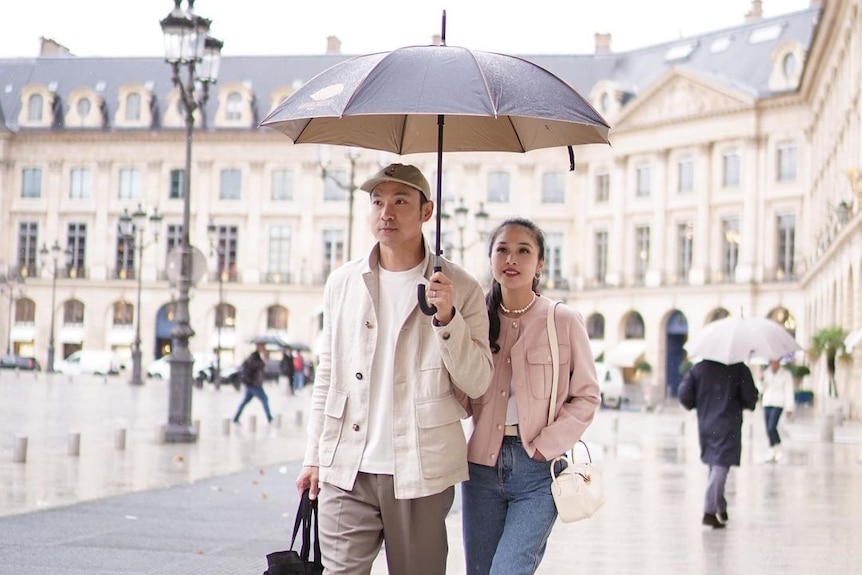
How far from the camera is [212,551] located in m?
9.02

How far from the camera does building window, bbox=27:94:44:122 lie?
74188 millimetres

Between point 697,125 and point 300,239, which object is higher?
point 697,125

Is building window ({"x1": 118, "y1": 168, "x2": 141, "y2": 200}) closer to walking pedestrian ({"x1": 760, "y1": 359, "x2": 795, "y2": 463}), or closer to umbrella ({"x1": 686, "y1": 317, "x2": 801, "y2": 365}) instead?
walking pedestrian ({"x1": 760, "y1": 359, "x2": 795, "y2": 463})

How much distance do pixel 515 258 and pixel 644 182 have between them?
60.2m

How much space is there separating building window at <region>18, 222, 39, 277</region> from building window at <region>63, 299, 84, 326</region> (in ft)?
9.06

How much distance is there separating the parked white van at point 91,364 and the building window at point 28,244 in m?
10.2

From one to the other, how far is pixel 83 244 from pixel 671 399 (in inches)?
1269

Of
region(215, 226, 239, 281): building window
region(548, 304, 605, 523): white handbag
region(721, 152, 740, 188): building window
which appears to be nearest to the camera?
region(548, 304, 605, 523): white handbag

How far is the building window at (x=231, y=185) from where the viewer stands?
72.0 meters

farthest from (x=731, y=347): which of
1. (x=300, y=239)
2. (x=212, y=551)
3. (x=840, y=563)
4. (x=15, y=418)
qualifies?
(x=300, y=239)

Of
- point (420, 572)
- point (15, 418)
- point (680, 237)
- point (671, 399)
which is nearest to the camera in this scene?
point (420, 572)

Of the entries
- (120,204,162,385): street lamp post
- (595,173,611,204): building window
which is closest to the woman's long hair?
(120,204,162,385): street lamp post

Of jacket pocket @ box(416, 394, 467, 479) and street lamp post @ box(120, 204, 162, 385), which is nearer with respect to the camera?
jacket pocket @ box(416, 394, 467, 479)

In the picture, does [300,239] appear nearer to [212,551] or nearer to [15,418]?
[15,418]
